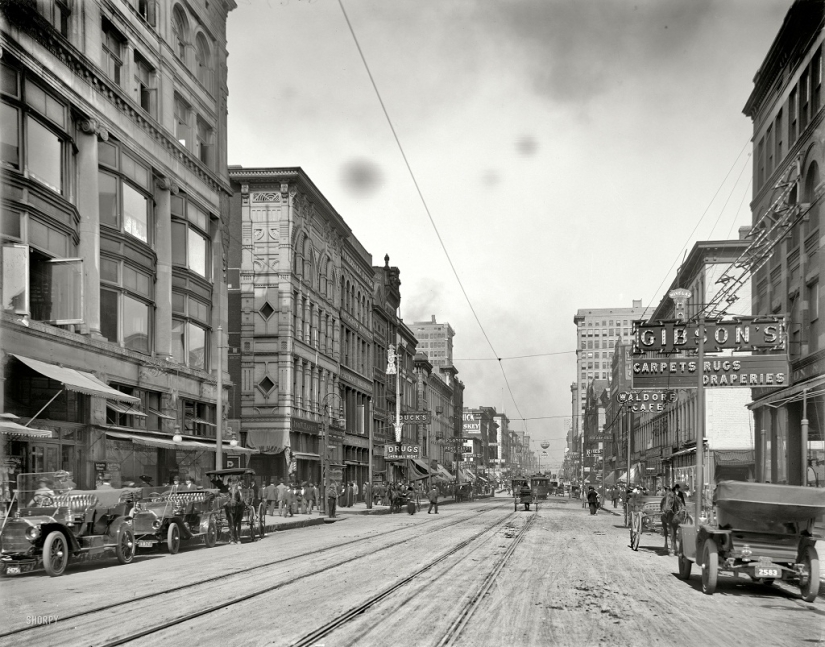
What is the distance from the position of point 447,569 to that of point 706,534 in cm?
544

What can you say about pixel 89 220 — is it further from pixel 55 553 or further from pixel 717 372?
pixel 717 372

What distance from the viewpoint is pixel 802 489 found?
14523mm

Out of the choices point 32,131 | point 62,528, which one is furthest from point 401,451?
point 62,528

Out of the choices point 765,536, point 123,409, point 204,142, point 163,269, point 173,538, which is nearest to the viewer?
point 765,536

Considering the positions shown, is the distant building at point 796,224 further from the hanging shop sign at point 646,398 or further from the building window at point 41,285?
the building window at point 41,285

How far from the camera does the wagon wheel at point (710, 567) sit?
14.8 metres

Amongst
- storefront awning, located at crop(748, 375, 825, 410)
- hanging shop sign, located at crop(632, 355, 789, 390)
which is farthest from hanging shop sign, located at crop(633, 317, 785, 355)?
storefront awning, located at crop(748, 375, 825, 410)

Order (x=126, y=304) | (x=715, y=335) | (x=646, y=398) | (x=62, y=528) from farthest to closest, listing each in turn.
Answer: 1. (x=646, y=398)
2. (x=126, y=304)
3. (x=715, y=335)
4. (x=62, y=528)

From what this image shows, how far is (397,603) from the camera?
13.2 m

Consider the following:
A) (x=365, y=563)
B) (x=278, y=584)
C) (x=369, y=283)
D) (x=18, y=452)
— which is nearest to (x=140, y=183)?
(x=18, y=452)

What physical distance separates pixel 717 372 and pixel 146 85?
77.9 feet

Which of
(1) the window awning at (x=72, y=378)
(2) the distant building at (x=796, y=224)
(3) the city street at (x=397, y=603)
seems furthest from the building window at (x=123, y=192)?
(2) the distant building at (x=796, y=224)

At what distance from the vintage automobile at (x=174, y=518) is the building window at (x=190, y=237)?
14.0 m

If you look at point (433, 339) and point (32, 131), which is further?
point (433, 339)
